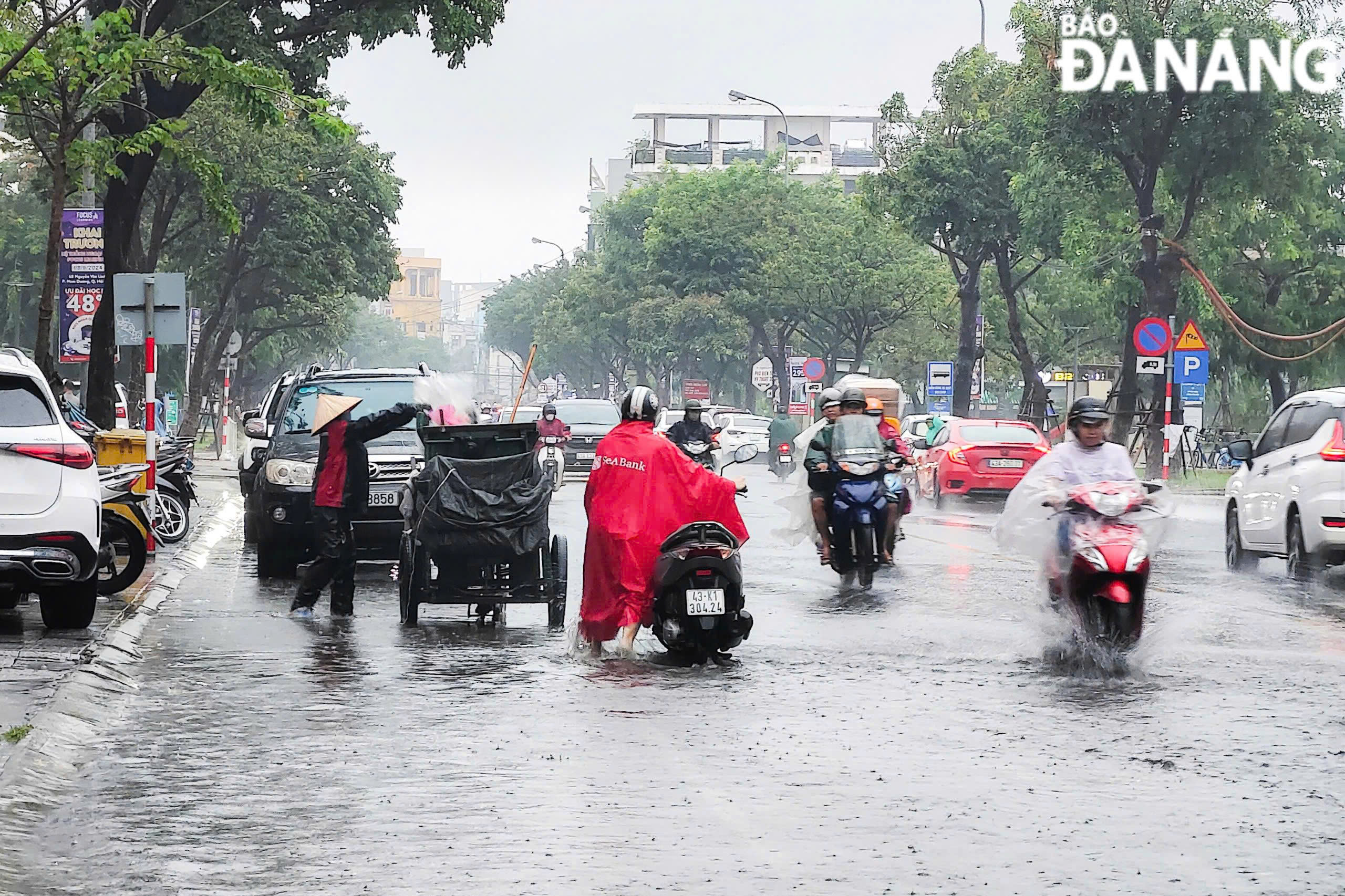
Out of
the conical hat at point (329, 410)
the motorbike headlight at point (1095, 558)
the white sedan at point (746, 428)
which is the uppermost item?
the conical hat at point (329, 410)

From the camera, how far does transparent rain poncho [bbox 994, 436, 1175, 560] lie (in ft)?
40.9

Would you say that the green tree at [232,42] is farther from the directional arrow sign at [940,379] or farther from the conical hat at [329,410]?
the directional arrow sign at [940,379]

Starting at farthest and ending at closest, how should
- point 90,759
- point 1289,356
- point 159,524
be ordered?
point 1289,356, point 159,524, point 90,759

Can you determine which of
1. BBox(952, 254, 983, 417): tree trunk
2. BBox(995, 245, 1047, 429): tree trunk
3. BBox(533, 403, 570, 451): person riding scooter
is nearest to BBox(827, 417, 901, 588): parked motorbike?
BBox(533, 403, 570, 451): person riding scooter

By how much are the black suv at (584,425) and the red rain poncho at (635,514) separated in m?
25.1

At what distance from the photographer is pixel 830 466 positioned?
1798 cm

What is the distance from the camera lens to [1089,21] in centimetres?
4169

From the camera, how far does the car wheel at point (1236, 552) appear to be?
67.7ft

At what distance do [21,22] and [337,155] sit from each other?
1097 inches

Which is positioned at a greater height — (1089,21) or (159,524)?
(1089,21)

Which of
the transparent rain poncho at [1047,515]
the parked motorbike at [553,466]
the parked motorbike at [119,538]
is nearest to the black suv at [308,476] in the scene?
the parked motorbike at [119,538]

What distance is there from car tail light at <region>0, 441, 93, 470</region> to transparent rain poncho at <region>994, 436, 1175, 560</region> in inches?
224

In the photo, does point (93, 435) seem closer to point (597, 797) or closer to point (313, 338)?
point (597, 797)

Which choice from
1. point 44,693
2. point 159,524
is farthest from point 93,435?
point 44,693
